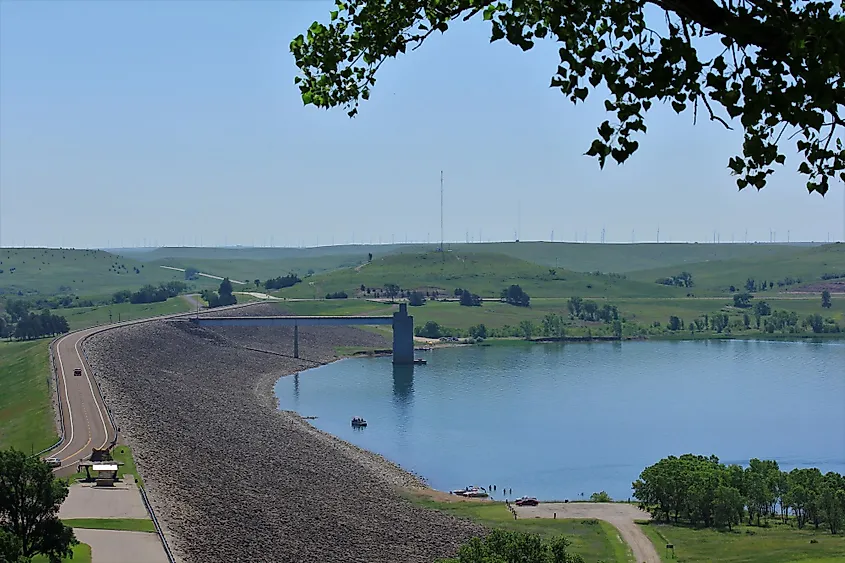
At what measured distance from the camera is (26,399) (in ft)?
156

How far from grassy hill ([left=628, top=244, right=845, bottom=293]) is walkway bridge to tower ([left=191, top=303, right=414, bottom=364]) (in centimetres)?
7492

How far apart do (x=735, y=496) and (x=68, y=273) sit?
159353 mm

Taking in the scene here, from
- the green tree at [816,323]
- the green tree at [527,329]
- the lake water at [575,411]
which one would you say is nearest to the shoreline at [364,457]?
the lake water at [575,411]

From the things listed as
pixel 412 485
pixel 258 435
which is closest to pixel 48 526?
pixel 412 485

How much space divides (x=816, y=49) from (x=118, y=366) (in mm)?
60433

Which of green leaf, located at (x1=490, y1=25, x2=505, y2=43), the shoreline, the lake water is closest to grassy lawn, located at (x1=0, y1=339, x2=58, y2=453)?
the shoreline

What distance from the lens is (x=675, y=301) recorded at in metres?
131

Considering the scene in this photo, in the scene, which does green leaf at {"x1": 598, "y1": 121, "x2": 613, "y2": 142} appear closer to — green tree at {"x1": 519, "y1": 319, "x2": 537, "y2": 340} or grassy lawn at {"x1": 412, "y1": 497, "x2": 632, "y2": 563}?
grassy lawn at {"x1": 412, "y1": 497, "x2": 632, "y2": 563}

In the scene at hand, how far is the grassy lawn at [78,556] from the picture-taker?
22.4 metres

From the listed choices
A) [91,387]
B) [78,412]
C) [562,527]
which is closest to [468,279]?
[91,387]

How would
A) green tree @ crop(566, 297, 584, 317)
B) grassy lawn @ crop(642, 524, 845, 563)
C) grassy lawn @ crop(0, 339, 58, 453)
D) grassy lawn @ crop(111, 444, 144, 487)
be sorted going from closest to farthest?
1. grassy lawn @ crop(642, 524, 845, 563)
2. grassy lawn @ crop(111, 444, 144, 487)
3. grassy lawn @ crop(0, 339, 58, 453)
4. green tree @ crop(566, 297, 584, 317)

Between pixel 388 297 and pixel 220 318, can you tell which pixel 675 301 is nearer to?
pixel 388 297

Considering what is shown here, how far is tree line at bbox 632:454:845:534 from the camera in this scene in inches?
A: 1293

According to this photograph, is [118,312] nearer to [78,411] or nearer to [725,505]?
[78,411]
